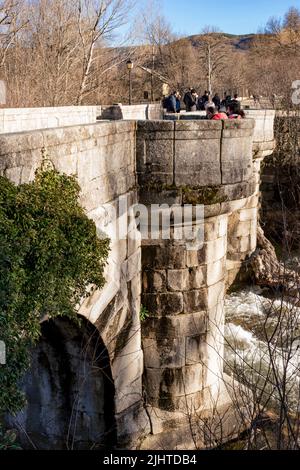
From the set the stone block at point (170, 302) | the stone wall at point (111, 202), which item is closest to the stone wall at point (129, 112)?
the stone block at point (170, 302)

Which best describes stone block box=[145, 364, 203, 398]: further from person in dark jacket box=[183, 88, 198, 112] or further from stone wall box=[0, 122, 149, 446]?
person in dark jacket box=[183, 88, 198, 112]

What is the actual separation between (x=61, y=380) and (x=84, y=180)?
3.62m

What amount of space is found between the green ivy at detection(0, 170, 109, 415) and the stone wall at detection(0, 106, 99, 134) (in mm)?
6588

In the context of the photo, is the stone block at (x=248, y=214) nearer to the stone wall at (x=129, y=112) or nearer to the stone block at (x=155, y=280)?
the stone wall at (x=129, y=112)

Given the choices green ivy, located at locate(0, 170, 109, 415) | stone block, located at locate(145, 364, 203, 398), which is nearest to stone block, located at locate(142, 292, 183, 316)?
stone block, located at locate(145, 364, 203, 398)

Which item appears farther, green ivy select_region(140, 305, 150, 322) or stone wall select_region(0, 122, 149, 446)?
green ivy select_region(140, 305, 150, 322)

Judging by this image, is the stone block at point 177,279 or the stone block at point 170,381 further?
the stone block at point 170,381

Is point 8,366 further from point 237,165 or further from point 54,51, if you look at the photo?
point 54,51

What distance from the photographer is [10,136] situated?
14.0ft

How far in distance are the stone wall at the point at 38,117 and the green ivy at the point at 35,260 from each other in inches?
259

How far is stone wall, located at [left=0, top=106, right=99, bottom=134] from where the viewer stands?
1218 centimetres

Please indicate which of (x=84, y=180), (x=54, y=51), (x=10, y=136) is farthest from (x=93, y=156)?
(x=54, y=51)

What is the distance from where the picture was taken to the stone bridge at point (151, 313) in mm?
6883

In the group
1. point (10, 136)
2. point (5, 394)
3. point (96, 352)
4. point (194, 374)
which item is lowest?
point (194, 374)
